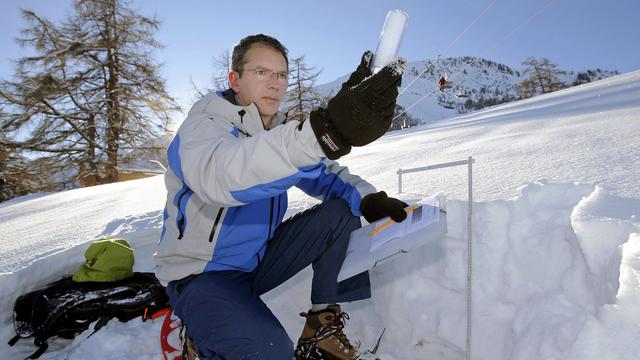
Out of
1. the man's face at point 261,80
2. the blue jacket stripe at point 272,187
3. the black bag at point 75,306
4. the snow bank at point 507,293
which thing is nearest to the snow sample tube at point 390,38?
the blue jacket stripe at point 272,187

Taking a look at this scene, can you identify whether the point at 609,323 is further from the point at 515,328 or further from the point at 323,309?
the point at 323,309

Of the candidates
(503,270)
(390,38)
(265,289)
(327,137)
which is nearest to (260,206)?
(265,289)

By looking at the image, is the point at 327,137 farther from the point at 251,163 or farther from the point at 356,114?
the point at 251,163

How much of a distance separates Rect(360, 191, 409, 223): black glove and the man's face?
0.65 meters

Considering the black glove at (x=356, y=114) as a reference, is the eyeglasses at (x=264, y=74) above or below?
above

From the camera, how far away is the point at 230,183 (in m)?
1.09

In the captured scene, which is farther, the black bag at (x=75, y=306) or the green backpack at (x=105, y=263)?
the green backpack at (x=105, y=263)

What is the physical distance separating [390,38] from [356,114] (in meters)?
0.30

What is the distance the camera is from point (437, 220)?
1.46m

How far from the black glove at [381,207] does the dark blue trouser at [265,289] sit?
0.11 metres

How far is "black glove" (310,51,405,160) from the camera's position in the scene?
1.01m

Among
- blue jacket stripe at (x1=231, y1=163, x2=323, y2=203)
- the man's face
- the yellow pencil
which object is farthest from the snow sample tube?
the yellow pencil

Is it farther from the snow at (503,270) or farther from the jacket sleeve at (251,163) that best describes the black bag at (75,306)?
the jacket sleeve at (251,163)

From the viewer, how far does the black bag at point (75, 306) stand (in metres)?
2.29
